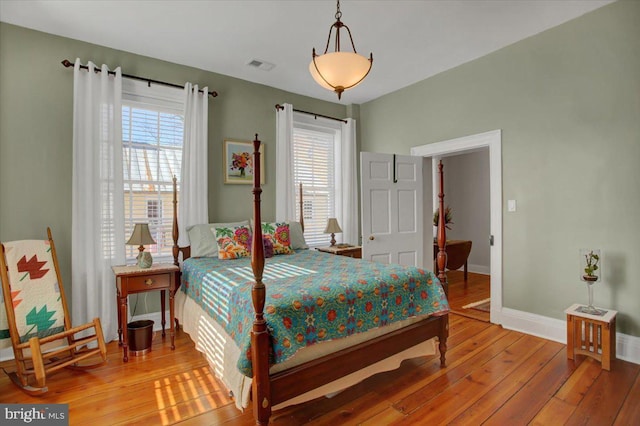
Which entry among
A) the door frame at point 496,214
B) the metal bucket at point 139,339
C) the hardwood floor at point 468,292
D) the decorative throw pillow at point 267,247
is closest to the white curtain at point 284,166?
the decorative throw pillow at point 267,247

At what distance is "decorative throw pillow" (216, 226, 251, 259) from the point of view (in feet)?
10.7

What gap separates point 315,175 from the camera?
15.7 feet

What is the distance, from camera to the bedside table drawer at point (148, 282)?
286cm

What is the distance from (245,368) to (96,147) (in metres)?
2.59

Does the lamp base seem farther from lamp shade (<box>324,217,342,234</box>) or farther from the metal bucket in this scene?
lamp shade (<box>324,217,342,234</box>)

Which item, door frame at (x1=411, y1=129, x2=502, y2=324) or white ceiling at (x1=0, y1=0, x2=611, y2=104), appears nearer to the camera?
white ceiling at (x1=0, y1=0, x2=611, y2=104)

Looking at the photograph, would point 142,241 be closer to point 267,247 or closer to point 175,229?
point 175,229

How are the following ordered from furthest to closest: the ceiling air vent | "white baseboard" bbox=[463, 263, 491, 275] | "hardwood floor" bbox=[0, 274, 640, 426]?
"white baseboard" bbox=[463, 263, 491, 275]
the ceiling air vent
"hardwood floor" bbox=[0, 274, 640, 426]

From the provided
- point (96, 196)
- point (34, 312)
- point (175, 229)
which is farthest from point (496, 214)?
point (34, 312)

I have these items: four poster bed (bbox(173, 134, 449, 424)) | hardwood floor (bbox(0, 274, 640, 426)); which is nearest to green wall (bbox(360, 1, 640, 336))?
hardwood floor (bbox(0, 274, 640, 426))

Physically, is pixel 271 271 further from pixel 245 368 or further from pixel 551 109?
pixel 551 109

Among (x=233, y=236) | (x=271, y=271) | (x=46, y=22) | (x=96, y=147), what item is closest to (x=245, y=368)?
(x=271, y=271)

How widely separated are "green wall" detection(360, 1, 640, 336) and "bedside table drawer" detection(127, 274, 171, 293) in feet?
11.0

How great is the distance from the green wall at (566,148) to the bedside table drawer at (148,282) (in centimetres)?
334
